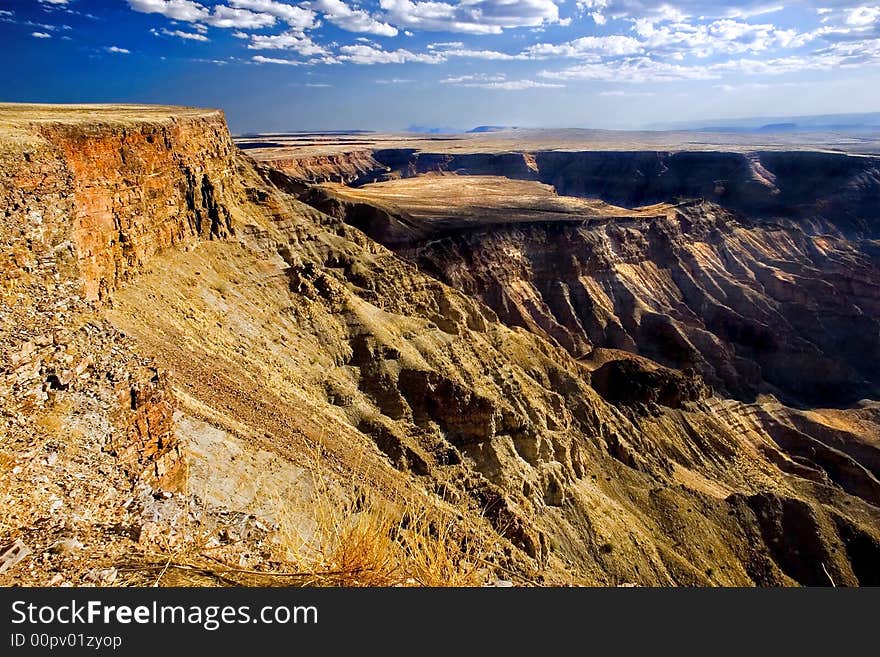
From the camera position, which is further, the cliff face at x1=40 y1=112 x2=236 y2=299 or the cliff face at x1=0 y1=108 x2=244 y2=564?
the cliff face at x1=40 y1=112 x2=236 y2=299

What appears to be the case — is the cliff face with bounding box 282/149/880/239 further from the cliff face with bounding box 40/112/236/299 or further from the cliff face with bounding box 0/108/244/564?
the cliff face with bounding box 0/108/244/564

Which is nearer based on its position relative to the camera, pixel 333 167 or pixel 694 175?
pixel 694 175

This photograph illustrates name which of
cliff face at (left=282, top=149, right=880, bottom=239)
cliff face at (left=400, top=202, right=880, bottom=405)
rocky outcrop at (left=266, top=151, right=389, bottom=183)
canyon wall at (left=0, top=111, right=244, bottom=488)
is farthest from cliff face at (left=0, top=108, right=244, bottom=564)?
cliff face at (left=282, top=149, right=880, bottom=239)

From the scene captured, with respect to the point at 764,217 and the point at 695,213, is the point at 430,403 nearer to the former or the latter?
the point at 695,213

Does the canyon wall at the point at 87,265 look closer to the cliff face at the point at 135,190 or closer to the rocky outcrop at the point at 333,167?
the cliff face at the point at 135,190

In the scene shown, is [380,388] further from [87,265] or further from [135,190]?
[135,190]

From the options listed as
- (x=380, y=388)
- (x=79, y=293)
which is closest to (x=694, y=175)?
(x=380, y=388)

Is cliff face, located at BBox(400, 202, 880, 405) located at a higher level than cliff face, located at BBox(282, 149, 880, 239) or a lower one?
lower

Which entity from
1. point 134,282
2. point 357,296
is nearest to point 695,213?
point 357,296

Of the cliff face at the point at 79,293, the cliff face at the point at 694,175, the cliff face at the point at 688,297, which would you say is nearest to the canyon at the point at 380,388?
the cliff face at the point at 79,293
